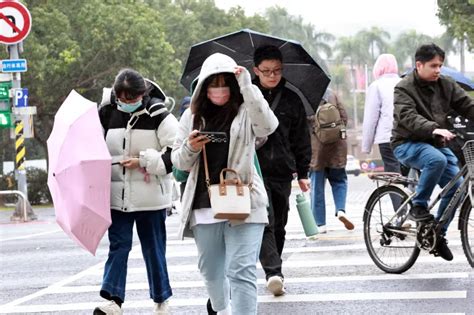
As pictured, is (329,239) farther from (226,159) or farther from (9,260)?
(226,159)

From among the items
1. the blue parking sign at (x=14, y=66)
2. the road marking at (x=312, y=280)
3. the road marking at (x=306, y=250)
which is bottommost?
the road marking at (x=306, y=250)

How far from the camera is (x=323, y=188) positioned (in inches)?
469

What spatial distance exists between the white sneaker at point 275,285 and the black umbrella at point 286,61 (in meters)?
1.37

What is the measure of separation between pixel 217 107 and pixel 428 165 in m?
2.66

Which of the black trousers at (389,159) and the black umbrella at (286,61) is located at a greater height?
the black umbrella at (286,61)

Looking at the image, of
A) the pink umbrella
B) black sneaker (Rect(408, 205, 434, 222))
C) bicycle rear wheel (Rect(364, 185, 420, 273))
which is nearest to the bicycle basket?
black sneaker (Rect(408, 205, 434, 222))

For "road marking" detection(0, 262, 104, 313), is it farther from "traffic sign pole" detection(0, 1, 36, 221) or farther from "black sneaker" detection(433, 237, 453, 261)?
"traffic sign pole" detection(0, 1, 36, 221)

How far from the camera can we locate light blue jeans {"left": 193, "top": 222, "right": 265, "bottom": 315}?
5.71 metres

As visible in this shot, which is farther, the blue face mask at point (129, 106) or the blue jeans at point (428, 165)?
the blue jeans at point (428, 165)

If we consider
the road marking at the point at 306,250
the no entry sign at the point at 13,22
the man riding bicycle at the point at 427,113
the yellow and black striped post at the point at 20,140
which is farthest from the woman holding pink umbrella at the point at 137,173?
the yellow and black striped post at the point at 20,140

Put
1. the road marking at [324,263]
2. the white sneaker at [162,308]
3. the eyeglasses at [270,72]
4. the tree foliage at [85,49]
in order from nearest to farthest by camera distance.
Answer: the white sneaker at [162,308] < the eyeglasses at [270,72] < the road marking at [324,263] < the tree foliage at [85,49]

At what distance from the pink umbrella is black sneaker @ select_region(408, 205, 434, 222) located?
8.64 feet

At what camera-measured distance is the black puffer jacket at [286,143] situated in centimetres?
761

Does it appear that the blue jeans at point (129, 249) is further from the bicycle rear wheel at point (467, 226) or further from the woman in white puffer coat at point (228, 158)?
the bicycle rear wheel at point (467, 226)
